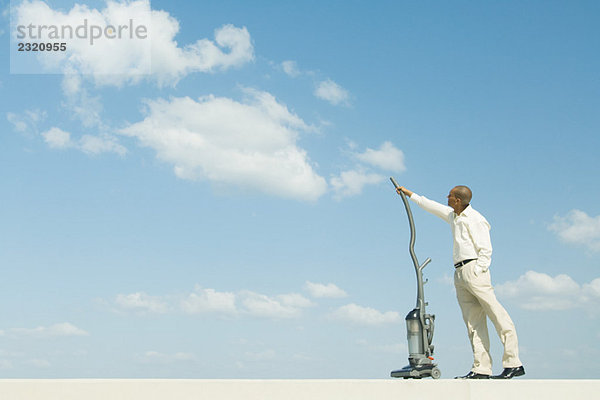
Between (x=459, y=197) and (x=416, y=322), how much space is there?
1.31m

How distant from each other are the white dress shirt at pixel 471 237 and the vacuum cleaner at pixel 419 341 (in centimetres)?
48

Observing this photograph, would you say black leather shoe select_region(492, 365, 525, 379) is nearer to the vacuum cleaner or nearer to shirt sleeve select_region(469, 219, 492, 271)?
the vacuum cleaner

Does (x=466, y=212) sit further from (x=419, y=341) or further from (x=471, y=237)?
(x=419, y=341)

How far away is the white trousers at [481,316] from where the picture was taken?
5566mm

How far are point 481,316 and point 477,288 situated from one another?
419mm
